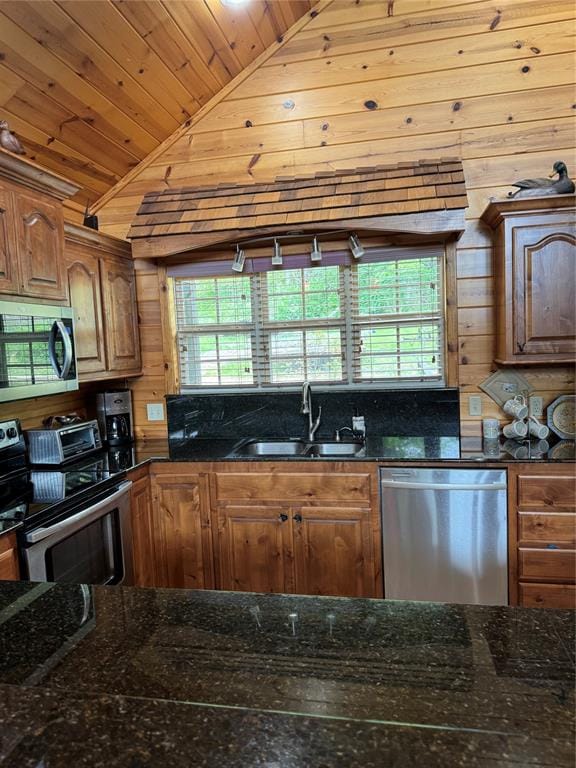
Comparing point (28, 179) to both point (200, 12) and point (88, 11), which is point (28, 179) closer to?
point (88, 11)

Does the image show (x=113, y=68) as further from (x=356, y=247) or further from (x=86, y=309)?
(x=356, y=247)

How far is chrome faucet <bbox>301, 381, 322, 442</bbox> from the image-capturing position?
120 inches

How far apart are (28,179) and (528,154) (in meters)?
2.59

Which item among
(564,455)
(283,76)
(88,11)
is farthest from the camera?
(283,76)

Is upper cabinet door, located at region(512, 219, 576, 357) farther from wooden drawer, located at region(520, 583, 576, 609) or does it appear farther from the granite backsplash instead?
wooden drawer, located at region(520, 583, 576, 609)

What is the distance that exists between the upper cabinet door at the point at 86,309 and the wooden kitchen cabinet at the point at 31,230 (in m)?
0.18

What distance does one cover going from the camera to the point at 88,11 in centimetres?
211

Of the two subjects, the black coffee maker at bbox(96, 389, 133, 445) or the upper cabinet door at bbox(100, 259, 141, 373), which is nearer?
the upper cabinet door at bbox(100, 259, 141, 373)

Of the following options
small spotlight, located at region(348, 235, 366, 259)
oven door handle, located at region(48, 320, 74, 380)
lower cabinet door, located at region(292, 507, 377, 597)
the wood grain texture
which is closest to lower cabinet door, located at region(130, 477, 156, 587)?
oven door handle, located at region(48, 320, 74, 380)

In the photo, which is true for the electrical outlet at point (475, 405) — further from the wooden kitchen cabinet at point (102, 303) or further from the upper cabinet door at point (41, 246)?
the upper cabinet door at point (41, 246)

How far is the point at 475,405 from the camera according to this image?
296 cm

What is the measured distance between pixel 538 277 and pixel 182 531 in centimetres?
228

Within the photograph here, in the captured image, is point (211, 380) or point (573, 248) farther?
point (211, 380)

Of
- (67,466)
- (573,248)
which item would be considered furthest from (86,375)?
(573,248)
